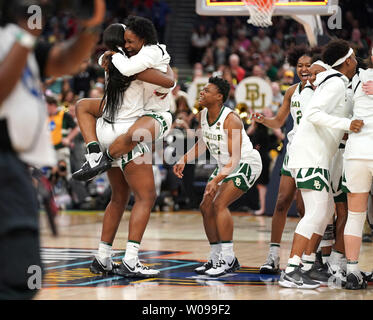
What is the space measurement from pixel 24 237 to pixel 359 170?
11.0 feet

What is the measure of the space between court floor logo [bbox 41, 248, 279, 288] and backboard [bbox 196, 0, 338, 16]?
9.78ft

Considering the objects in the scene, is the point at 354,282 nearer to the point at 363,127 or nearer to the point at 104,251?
the point at 363,127

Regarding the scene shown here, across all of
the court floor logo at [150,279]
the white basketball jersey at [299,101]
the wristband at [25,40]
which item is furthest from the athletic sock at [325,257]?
the wristband at [25,40]

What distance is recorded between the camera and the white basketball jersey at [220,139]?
6703mm

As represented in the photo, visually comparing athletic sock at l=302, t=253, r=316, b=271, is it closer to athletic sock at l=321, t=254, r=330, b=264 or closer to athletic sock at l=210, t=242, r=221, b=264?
athletic sock at l=321, t=254, r=330, b=264

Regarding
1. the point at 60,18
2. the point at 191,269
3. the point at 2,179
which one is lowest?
the point at 191,269

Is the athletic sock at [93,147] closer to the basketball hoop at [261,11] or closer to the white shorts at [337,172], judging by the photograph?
the white shorts at [337,172]

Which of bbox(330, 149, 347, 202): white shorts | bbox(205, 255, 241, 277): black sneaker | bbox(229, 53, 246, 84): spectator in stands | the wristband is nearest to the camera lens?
the wristband

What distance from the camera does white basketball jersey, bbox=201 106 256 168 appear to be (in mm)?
6703

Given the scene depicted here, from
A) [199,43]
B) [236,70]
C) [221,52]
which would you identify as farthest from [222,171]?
[199,43]

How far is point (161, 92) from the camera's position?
6.56 metres

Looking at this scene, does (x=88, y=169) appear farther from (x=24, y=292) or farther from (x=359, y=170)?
(x=24, y=292)

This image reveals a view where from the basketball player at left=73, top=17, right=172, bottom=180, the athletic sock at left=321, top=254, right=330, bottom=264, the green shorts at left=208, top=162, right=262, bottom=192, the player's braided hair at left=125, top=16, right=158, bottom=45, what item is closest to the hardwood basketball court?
the athletic sock at left=321, top=254, right=330, bottom=264
